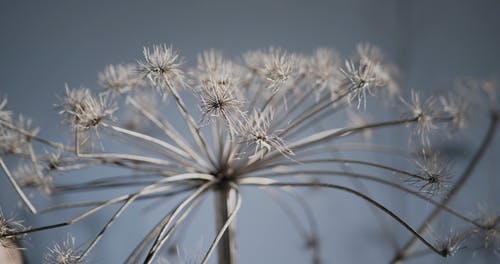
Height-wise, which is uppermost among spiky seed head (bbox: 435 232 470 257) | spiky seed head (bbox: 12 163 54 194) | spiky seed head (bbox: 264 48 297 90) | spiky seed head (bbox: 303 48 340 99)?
spiky seed head (bbox: 303 48 340 99)

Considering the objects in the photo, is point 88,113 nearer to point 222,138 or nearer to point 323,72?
point 222,138

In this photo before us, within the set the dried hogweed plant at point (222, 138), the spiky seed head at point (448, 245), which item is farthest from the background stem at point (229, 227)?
the spiky seed head at point (448, 245)

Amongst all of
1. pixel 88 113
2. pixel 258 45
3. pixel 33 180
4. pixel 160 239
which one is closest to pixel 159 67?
pixel 88 113

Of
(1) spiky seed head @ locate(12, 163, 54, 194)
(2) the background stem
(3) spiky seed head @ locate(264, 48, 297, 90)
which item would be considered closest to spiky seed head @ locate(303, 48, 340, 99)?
(3) spiky seed head @ locate(264, 48, 297, 90)

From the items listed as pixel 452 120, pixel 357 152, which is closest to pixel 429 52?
pixel 357 152

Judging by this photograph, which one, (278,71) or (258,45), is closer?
(278,71)

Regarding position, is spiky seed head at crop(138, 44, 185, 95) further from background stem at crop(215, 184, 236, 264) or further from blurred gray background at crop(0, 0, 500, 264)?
blurred gray background at crop(0, 0, 500, 264)

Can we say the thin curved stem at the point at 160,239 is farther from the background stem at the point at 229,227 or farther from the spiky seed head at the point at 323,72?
the spiky seed head at the point at 323,72

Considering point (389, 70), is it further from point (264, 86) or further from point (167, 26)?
point (167, 26)
